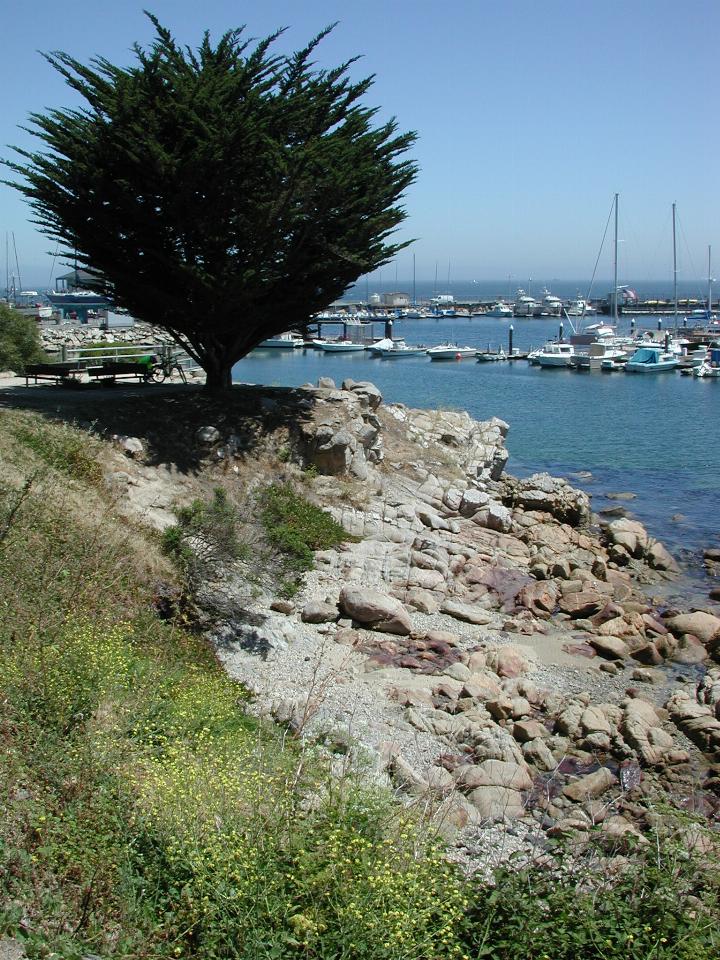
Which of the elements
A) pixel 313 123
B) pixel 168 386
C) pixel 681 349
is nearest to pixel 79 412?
pixel 168 386

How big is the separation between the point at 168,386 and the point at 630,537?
12.3 meters

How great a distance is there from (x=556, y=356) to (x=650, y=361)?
6623mm

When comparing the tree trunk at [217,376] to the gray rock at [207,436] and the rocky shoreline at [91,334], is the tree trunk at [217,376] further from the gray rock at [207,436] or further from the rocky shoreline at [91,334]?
the rocky shoreline at [91,334]

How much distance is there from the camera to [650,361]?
64062 mm

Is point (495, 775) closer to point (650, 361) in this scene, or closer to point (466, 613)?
point (466, 613)

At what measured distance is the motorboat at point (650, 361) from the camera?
6331 cm

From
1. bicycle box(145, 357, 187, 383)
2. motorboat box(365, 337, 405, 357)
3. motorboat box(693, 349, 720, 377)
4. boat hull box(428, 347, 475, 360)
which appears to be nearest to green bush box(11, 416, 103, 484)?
bicycle box(145, 357, 187, 383)

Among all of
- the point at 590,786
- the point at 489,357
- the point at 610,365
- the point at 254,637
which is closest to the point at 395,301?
the point at 489,357

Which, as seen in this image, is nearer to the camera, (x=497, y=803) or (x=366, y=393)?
(x=497, y=803)

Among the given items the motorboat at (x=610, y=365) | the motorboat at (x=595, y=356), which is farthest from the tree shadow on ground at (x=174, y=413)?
the motorboat at (x=610, y=365)

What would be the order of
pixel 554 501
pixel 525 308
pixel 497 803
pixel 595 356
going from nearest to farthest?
pixel 497 803 → pixel 554 501 → pixel 595 356 → pixel 525 308

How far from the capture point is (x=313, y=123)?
20.2 meters

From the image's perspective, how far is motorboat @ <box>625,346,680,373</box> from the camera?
2493 inches

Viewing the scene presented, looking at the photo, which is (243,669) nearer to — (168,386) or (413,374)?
(168,386)
